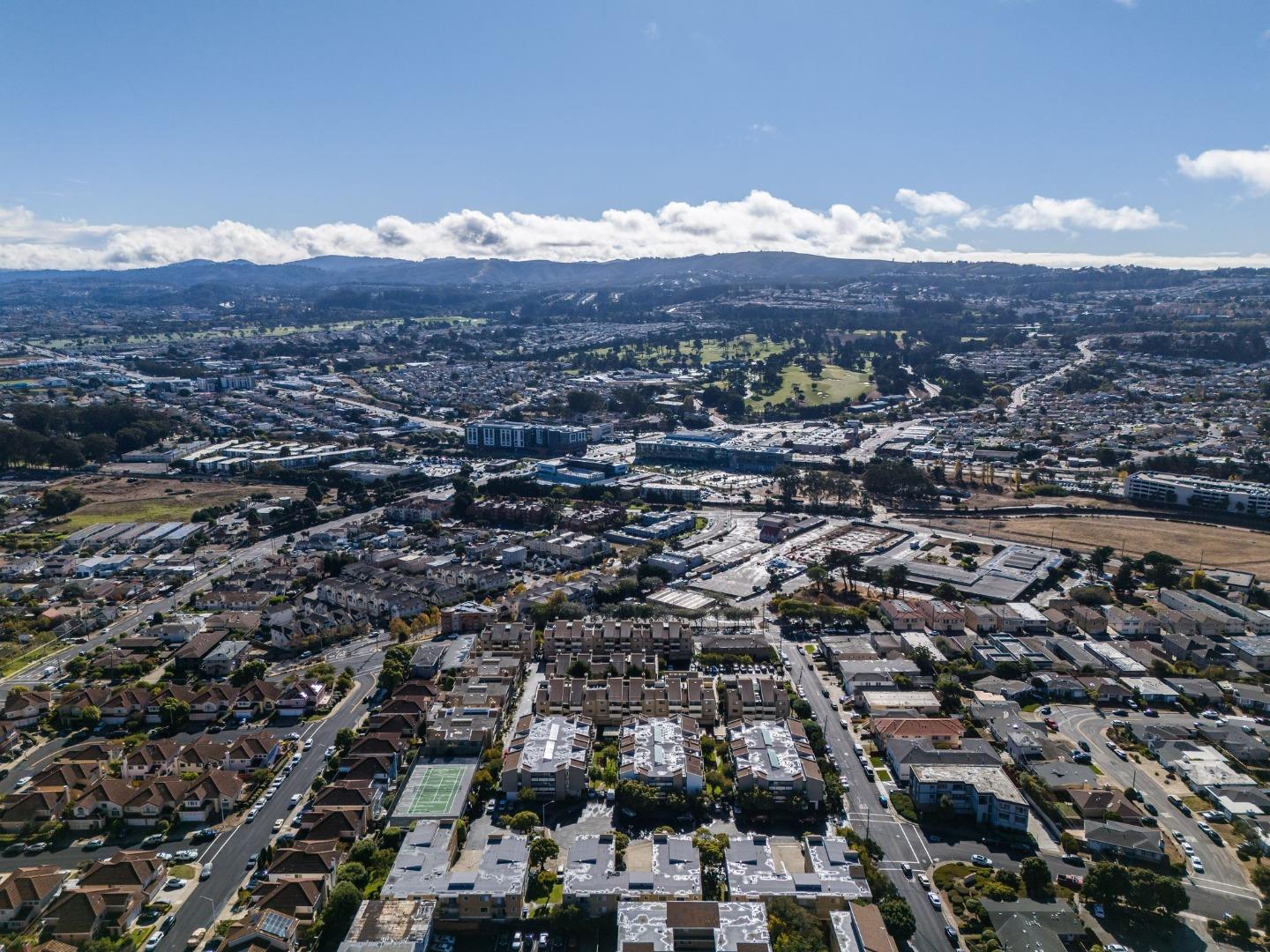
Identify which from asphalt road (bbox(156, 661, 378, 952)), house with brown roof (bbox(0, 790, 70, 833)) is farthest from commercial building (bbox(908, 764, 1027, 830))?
house with brown roof (bbox(0, 790, 70, 833))

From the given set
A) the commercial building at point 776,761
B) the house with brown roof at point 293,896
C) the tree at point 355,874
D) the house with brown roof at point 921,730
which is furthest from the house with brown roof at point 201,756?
the house with brown roof at point 921,730

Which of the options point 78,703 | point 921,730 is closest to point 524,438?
point 78,703

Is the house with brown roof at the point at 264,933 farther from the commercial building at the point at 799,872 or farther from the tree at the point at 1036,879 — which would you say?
the tree at the point at 1036,879

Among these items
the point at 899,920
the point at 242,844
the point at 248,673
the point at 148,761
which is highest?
the point at 899,920

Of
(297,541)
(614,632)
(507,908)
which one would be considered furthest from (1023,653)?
(297,541)

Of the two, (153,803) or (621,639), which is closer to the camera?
(153,803)

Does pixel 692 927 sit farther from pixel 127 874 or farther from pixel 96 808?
pixel 96 808
